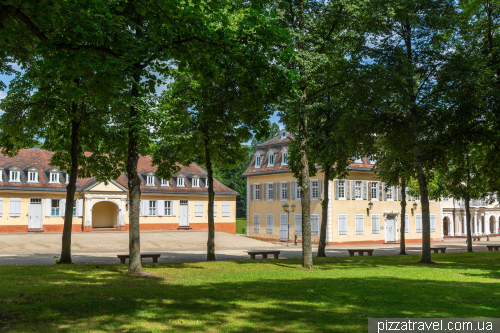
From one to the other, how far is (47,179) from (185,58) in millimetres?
37128

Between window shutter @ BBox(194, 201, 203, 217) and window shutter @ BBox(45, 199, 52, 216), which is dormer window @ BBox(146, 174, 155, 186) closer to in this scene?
window shutter @ BBox(194, 201, 203, 217)

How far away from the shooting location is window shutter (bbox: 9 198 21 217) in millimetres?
38594

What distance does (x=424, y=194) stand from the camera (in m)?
18.6

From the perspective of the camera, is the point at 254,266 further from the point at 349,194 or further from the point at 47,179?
the point at 47,179

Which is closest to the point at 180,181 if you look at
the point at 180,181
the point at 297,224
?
the point at 180,181

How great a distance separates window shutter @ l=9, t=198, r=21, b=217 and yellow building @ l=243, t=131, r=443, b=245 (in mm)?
20623

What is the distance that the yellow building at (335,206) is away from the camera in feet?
129

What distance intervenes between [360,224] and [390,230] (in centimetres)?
381

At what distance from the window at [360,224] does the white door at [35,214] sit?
26999 mm

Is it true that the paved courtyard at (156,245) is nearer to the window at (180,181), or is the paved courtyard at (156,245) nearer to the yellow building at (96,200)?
the yellow building at (96,200)

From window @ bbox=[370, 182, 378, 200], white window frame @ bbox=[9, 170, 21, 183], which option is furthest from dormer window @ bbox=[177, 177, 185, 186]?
window @ bbox=[370, 182, 378, 200]

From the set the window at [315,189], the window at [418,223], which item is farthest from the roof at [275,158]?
the window at [418,223]

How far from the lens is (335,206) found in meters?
39.1

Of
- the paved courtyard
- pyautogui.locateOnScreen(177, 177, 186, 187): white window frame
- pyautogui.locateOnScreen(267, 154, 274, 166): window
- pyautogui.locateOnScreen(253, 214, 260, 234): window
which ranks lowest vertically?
the paved courtyard
